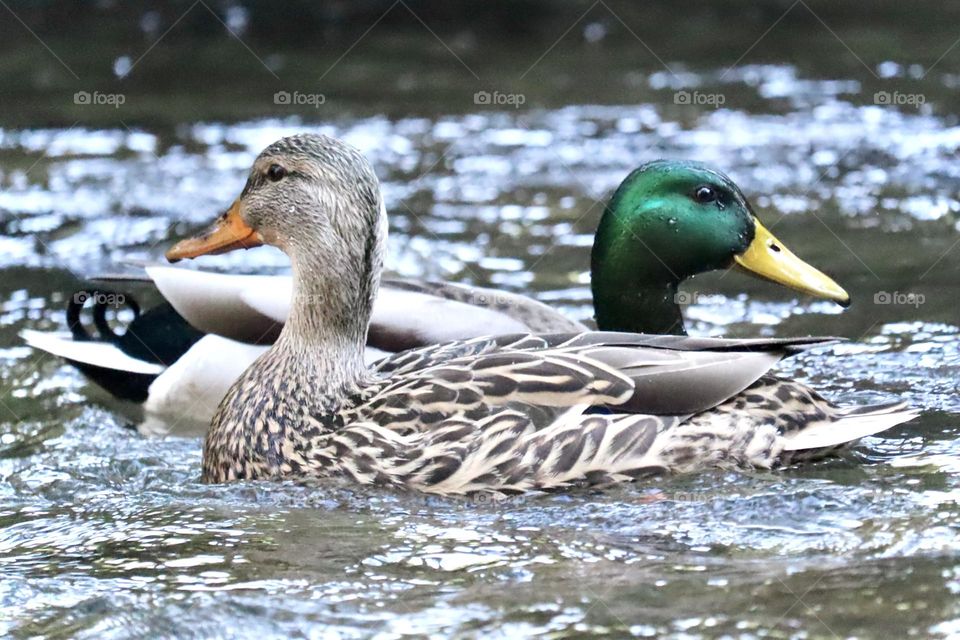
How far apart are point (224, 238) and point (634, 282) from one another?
5.42 feet

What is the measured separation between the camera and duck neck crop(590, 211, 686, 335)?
6406 mm

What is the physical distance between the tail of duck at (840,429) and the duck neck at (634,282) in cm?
105

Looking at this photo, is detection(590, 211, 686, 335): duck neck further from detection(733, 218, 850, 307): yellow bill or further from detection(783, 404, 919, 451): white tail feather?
detection(783, 404, 919, 451): white tail feather

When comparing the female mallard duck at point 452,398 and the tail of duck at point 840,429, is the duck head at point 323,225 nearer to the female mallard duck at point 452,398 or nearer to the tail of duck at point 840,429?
the female mallard duck at point 452,398

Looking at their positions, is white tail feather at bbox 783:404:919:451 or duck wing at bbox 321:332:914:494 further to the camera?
white tail feather at bbox 783:404:919:451

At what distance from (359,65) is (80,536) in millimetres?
8577

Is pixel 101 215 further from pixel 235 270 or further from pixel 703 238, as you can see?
pixel 703 238

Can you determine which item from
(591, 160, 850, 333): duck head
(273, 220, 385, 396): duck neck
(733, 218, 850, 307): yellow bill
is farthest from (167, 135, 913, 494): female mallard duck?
(591, 160, 850, 333): duck head

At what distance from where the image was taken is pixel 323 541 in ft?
16.8

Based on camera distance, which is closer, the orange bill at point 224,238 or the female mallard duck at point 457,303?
the orange bill at point 224,238

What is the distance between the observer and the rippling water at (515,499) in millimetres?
4539

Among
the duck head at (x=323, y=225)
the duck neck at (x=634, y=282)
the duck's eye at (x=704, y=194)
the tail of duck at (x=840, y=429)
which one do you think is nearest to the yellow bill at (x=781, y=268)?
the duck's eye at (x=704, y=194)

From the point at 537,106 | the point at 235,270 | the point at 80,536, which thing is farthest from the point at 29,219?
the point at 80,536

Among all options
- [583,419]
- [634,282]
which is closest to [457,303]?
[634,282]
